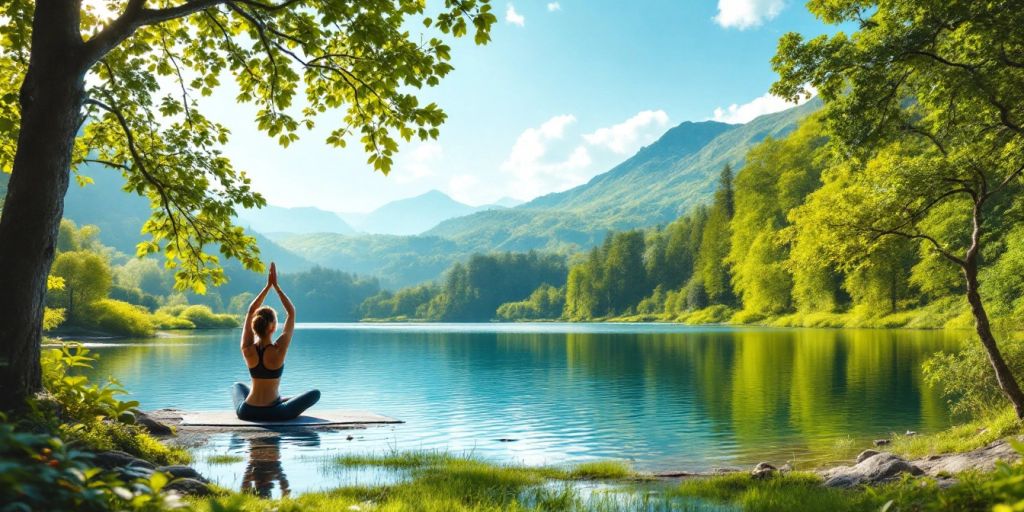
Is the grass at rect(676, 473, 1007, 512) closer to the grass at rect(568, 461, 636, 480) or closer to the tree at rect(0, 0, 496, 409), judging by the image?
the grass at rect(568, 461, 636, 480)

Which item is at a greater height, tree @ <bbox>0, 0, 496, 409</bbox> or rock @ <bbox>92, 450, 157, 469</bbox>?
tree @ <bbox>0, 0, 496, 409</bbox>

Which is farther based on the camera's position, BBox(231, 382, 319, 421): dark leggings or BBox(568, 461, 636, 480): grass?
BBox(231, 382, 319, 421): dark leggings

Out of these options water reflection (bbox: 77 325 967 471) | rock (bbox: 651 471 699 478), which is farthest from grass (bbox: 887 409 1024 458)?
rock (bbox: 651 471 699 478)

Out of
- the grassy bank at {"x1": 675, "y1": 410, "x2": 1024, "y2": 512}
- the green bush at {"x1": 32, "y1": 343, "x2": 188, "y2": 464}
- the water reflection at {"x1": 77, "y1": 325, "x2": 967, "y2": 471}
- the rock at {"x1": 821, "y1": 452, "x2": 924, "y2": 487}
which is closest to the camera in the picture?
the grassy bank at {"x1": 675, "y1": 410, "x2": 1024, "y2": 512}

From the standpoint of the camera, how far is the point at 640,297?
529ft

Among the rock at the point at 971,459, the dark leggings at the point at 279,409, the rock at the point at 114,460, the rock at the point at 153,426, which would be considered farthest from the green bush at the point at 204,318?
the rock at the point at 971,459

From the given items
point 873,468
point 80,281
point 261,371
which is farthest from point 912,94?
point 80,281

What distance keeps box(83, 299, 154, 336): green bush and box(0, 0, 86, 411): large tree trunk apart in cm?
7932

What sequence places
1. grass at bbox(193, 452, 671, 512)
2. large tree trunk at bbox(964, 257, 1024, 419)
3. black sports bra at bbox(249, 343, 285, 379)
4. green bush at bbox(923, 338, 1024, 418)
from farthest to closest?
green bush at bbox(923, 338, 1024, 418) < black sports bra at bbox(249, 343, 285, 379) < large tree trunk at bbox(964, 257, 1024, 419) < grass at bbox(193, 452, 671, 512)

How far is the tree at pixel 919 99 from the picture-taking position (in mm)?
13430

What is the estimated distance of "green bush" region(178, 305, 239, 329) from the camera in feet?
423

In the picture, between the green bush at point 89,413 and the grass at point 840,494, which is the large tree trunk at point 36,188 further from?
the grass at point 840,494

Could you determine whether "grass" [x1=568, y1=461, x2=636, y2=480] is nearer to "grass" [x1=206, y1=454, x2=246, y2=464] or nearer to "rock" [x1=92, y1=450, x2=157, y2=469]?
"grass" [x1=206, y1=454, x2=246, y2=464]

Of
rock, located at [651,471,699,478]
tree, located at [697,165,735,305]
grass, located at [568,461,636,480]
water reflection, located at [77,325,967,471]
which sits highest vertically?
tree, located at [697,165,735,305]
